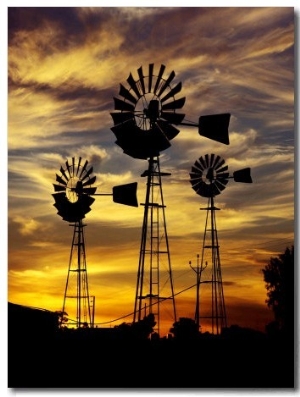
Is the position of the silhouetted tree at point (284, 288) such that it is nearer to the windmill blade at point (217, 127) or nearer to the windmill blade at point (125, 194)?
the windmill blade at point (217, 127)

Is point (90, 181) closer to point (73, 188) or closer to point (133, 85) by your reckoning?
point (73, 188)

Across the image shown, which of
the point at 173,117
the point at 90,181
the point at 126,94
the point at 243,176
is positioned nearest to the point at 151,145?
the point at 173,117

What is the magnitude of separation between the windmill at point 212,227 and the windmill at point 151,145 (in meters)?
0.70

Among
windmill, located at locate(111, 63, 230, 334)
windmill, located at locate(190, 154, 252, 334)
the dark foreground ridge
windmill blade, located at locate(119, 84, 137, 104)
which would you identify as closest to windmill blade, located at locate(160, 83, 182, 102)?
windmill, located at locate(111, 63, 230, 334)

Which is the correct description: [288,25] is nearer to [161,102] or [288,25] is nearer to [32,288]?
A: [161,102]

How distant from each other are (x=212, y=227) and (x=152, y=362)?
373 cm

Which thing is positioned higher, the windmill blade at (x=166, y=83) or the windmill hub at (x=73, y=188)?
the windmill blade at (x=166, y=83)

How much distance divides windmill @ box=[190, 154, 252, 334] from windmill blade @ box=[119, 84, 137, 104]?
1609 mm

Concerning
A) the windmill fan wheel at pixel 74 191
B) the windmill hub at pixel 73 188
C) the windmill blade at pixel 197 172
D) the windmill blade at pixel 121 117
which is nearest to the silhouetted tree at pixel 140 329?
the windmill fan wheel at pixel 74 191

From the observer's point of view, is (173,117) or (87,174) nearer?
(173,117)

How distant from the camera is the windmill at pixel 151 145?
14.3m

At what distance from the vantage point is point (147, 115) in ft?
50.8

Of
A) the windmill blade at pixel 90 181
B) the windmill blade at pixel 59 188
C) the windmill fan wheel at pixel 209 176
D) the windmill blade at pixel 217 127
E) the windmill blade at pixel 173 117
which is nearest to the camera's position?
the windmill blade at pixel 217 127

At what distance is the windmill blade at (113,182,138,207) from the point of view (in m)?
13.8
